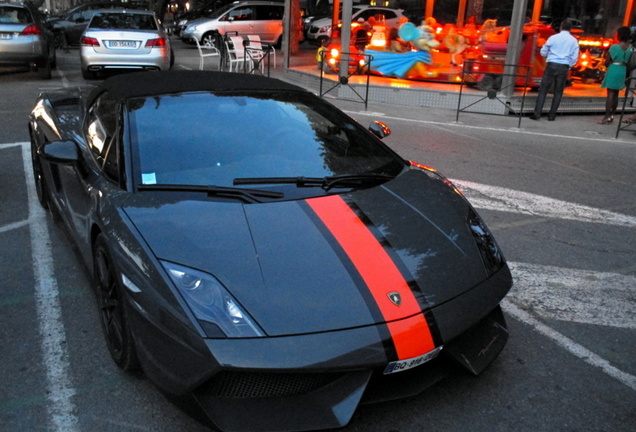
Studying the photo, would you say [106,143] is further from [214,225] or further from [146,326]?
[146,326]

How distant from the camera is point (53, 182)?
4.57m

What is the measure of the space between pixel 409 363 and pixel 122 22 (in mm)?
13856

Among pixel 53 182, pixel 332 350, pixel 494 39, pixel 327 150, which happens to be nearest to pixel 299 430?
pixel 332 350

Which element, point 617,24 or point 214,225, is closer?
point 214,225

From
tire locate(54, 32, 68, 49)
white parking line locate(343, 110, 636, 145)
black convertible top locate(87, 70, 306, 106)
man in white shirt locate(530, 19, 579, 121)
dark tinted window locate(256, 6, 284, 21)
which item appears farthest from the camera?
dark tinted window locate(256, 6, 284, 21)

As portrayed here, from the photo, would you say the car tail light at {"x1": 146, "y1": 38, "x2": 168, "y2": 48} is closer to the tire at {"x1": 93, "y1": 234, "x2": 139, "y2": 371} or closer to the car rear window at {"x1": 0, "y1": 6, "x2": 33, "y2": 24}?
the car rear window at {"x1": 0, "y1": 6, "x2": 33, "y2": 24}

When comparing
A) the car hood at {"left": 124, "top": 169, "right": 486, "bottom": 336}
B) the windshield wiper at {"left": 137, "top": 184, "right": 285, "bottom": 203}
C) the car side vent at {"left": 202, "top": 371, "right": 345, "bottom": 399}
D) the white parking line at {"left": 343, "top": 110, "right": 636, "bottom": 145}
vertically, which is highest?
the windshield wiper at {"left": 137, "top": 184, "right": 285, "bottom": 203}

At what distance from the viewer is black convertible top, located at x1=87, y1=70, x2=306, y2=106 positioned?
151 inches

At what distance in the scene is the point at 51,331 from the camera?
3516mm

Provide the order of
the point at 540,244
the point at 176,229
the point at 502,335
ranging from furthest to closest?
the point at 540,244
the point at 502,335
the point at 176,229

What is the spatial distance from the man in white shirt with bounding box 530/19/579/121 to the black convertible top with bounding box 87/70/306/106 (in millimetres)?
8644

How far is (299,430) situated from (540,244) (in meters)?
3.41

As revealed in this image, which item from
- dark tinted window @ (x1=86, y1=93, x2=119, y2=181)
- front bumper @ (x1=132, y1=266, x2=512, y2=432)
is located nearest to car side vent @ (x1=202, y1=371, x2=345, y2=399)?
front bumper @ (x1=132, y1=266, x2=512, y2=432)

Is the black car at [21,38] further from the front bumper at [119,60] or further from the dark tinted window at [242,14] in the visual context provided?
the dark tinted window at [242,14]
